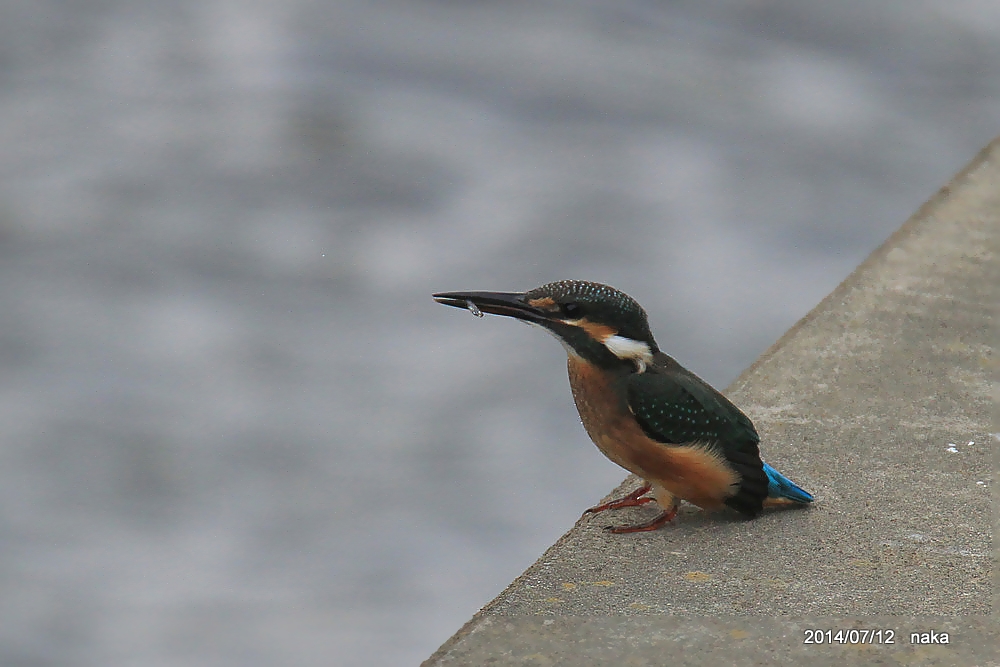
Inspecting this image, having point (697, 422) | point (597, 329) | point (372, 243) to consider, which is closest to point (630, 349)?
point (597, 329)

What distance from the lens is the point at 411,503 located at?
6238 mm

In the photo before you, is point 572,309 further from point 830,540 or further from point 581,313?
point 830,540

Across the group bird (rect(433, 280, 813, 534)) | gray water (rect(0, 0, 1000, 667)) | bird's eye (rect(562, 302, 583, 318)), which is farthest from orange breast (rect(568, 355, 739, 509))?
gray water (rect(0, 0, 1000, 667))

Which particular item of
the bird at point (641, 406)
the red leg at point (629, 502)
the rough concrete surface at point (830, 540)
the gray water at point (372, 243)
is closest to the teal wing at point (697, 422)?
the bird at point (641, 406)

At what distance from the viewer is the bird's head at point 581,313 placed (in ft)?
9.31

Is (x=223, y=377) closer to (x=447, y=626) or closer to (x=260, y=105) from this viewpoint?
(x=447, y=626)

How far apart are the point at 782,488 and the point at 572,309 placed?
62 centimetres

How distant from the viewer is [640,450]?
2.88 meters

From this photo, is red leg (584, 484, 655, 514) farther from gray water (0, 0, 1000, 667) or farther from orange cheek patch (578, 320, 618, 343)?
gray water (0, 0, 1000, 667)

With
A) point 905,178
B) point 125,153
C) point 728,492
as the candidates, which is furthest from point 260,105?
point 728,492

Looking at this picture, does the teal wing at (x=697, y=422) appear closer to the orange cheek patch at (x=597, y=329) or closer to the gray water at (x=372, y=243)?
the orange cheek patch at (x=597, y=329)

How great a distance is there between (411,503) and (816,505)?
345cm

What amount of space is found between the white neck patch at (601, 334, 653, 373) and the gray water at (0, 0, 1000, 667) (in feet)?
9.81

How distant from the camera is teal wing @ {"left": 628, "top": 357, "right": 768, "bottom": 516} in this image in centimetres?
286
